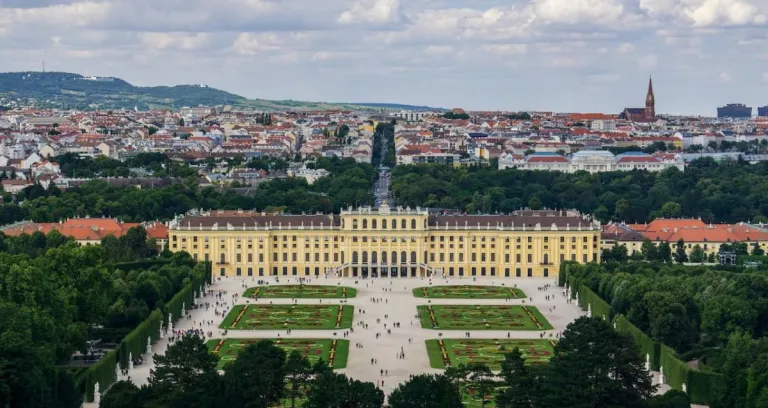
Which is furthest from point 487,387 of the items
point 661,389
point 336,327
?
point 336,327

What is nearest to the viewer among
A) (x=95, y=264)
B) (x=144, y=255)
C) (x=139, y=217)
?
(x=95, y=264)

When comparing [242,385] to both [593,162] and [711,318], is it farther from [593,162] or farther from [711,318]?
[593,162]

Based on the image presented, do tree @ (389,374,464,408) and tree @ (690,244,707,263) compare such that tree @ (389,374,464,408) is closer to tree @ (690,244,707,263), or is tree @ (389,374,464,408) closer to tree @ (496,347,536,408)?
tree @ (496,347,536,408)

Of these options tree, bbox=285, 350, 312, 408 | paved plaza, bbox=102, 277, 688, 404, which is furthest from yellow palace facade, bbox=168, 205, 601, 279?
tree, bbox=285, 350, 312, 408

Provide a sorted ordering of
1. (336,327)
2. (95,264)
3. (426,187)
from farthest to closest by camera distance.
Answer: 1. (426,187)
2. (336,327)
3. (95,264)

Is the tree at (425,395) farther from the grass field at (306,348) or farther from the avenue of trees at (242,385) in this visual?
the grass field at (306,348)

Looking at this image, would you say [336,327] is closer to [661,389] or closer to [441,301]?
[441,301]

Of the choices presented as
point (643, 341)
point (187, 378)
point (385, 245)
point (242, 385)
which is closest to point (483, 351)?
point (643, 341)
